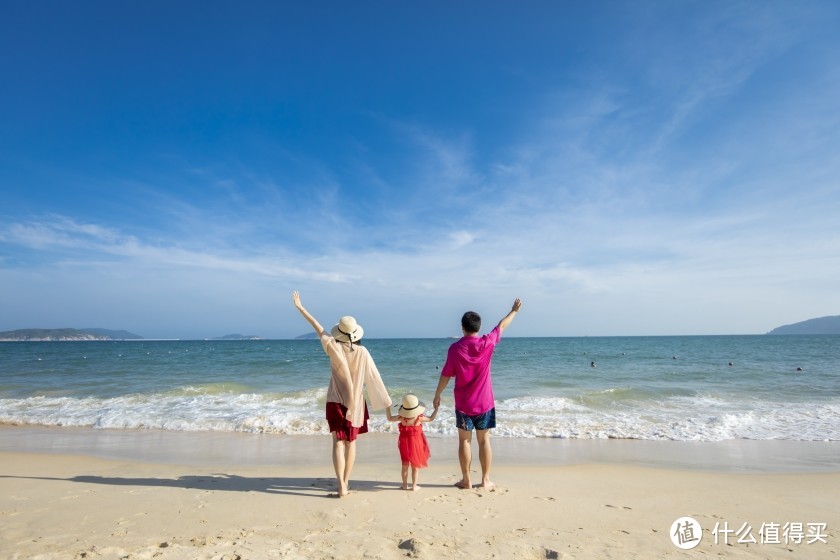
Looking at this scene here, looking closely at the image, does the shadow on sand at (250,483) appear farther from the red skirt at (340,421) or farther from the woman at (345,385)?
the red skirt at (340,421)

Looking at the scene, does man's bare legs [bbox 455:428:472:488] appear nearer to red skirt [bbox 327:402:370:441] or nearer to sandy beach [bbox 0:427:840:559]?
sandy beach [bbox 0:427:840:559]

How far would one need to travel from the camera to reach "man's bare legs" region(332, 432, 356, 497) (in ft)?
15.6

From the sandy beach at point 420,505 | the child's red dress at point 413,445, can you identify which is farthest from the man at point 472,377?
the sandy beach at point 420,505

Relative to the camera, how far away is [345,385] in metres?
4.72

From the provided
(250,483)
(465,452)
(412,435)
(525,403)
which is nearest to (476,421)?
(465,452)

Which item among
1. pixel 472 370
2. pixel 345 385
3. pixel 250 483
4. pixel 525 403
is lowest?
pixel 525 403

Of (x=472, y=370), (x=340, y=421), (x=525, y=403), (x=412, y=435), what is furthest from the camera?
(x=525, y=403)

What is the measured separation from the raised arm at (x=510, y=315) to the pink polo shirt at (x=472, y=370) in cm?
9

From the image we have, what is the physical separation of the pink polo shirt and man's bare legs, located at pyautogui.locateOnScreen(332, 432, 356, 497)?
1.25 meters

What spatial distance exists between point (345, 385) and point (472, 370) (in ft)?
4.38

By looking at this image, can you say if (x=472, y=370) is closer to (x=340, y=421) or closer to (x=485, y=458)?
(x=485, y=458)

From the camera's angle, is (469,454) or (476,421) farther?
(469,454)

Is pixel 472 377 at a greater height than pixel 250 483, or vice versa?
pixel 472 377

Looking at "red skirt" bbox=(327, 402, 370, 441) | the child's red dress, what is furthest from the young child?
"red skirt" bbox=(327, 402, 370, 441)
